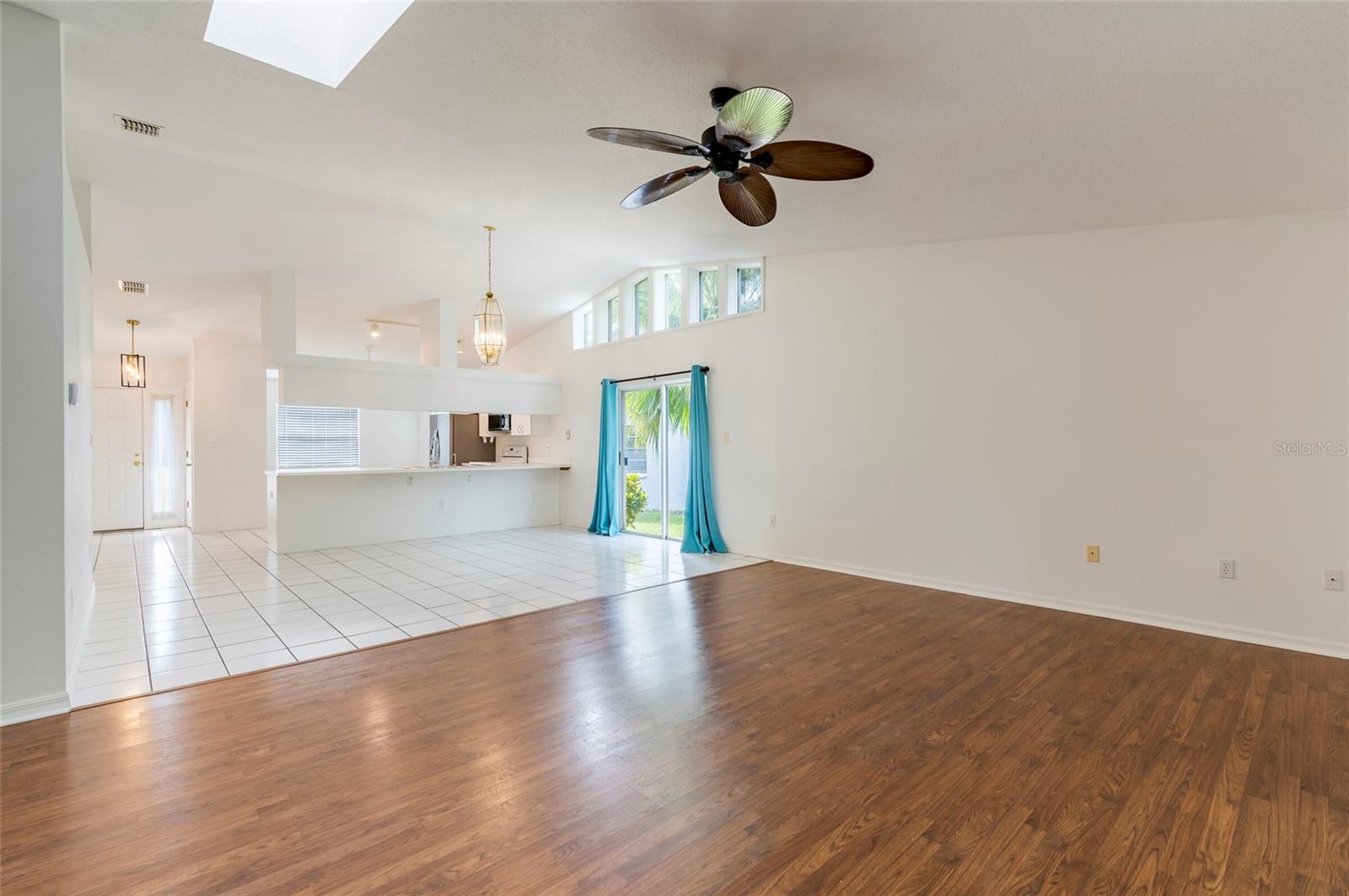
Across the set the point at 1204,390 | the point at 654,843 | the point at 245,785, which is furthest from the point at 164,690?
the point at 1204,390

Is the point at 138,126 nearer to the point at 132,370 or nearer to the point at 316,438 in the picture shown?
the point at 132,370

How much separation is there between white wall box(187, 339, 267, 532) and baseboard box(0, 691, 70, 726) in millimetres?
6818

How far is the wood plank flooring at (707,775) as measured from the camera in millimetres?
1755

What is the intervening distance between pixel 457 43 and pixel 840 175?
189 cm

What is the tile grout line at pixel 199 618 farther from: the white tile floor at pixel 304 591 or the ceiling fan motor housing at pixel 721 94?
the ceiling fan motor housing at pixel 721 94

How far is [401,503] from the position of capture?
768 centimetres

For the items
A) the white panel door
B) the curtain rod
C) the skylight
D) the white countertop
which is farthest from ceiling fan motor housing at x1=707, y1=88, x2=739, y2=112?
the white panel door

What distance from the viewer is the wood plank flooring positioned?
175 cm

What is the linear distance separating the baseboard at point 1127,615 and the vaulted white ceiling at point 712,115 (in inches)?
101

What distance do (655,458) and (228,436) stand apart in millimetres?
6155

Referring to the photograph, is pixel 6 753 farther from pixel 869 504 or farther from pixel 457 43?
pixel 869 504

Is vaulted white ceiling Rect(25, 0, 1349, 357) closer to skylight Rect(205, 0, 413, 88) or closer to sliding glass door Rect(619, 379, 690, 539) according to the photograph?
skylight Rect(205, 0, 413, 88)

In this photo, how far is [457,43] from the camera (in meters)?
2.84

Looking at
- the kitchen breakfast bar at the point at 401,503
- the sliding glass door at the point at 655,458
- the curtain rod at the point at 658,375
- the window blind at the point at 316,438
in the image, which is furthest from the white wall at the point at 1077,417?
the window blind at the point at 316,438
